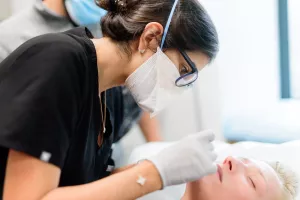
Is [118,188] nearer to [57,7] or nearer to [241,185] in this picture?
[241,185]

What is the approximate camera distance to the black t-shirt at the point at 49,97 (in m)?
0.90

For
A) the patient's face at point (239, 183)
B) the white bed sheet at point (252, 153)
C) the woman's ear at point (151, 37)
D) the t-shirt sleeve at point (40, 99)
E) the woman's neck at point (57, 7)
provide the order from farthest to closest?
the woman's neck at point (57, 7)
the white bed sheet at point (252, 153)
the patient's face at point (239, 183)
the woman's ear at point (151, 37)
the t-shirt sleeve at point (40, 99)

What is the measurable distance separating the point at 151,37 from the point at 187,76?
170 mm

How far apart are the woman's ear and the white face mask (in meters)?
0.02

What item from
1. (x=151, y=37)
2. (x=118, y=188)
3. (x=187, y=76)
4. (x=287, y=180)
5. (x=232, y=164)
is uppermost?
(x=151, y=37)

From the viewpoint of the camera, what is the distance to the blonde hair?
1.33 meters

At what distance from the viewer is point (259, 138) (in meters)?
1.77

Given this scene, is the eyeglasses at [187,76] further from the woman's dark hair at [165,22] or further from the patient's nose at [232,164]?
the patient's nose at [232,164]

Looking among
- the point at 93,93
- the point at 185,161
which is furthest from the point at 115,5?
the point at 185,161

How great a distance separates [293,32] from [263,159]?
98 centimetres

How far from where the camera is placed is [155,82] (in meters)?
1.15

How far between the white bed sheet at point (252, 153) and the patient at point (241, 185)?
0.16 m

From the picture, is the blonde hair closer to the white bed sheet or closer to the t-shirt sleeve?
the white bed sheet

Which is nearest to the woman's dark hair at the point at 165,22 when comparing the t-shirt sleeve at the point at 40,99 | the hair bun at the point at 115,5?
the hair bun at the point at 115,5
